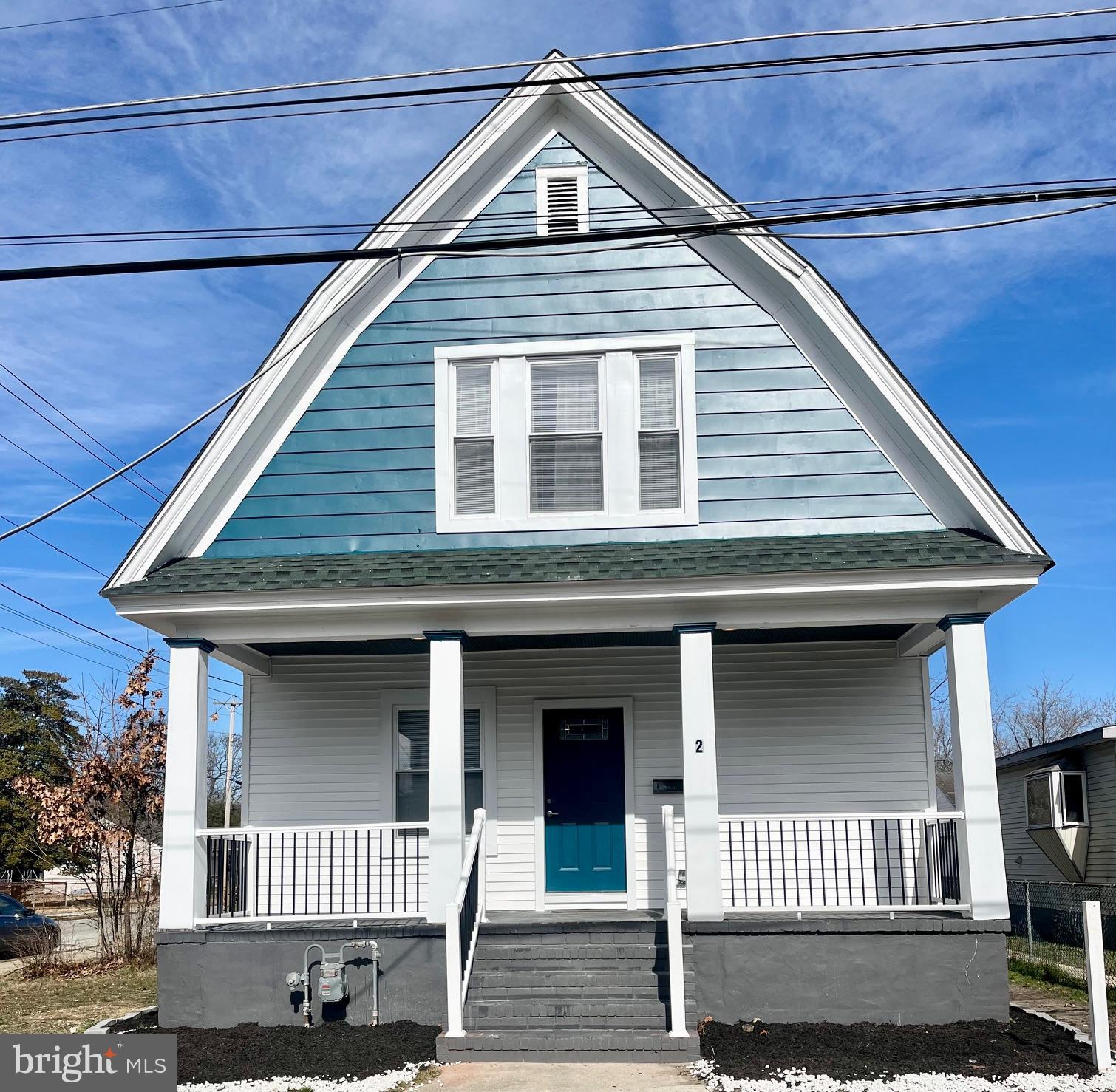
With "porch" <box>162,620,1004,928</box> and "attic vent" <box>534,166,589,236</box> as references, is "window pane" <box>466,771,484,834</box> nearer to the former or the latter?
"porch" <box>162,620,1004,928</box>

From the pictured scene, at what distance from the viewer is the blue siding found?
11273 mm

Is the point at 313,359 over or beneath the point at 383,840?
over

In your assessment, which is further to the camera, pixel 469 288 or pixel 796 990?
pixel 469 288

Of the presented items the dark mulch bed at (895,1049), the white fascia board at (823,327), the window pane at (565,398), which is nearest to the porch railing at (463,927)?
the dark mulch bed at (895,1049)

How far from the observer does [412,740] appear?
12844mm

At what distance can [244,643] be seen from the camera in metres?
11.5

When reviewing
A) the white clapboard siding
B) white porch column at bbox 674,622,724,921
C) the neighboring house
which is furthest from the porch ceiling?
the neighboring house

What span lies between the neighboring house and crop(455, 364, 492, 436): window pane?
363 inches

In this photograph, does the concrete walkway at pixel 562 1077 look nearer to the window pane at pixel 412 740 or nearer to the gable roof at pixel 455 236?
the window pane at pixel 412 740

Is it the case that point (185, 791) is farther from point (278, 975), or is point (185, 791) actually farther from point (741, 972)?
point (741, 972)

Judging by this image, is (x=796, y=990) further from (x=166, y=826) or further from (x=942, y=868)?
(x=166, y=826)

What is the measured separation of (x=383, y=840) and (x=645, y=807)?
2765 mm

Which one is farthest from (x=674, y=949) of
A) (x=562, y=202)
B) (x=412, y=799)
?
(x=562, y=202)

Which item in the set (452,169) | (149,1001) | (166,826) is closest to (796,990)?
(166,826)
